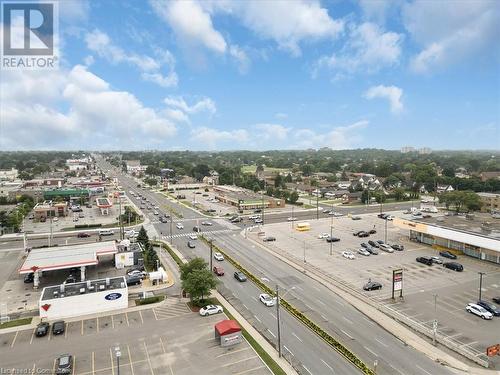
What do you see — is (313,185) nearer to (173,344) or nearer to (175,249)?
(175,249)

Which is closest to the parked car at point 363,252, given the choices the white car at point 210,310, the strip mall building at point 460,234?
the strip mall building at point 460,234

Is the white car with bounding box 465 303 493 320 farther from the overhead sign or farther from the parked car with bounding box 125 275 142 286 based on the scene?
the parked car with bounding box 125 275 142 286

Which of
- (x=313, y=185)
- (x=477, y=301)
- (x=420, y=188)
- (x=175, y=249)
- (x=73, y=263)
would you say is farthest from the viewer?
(x=313, y=185)

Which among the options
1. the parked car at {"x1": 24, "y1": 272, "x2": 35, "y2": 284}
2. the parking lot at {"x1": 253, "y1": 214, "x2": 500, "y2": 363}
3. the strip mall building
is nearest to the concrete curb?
the parking lot at {"x1": 253, "y1": 214, "x2": 500, "y2": 363}

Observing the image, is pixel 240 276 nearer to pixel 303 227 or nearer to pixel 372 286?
pixel 372 286

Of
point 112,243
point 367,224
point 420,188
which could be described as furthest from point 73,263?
point 420,188

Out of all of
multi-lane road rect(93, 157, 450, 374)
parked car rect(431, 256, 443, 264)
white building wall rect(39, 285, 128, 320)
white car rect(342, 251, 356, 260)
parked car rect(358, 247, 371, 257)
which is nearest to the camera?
multi-lane road rect(93, 157, 450, 374)

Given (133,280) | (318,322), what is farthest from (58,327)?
(318,322)

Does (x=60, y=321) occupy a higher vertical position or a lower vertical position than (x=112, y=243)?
lower
